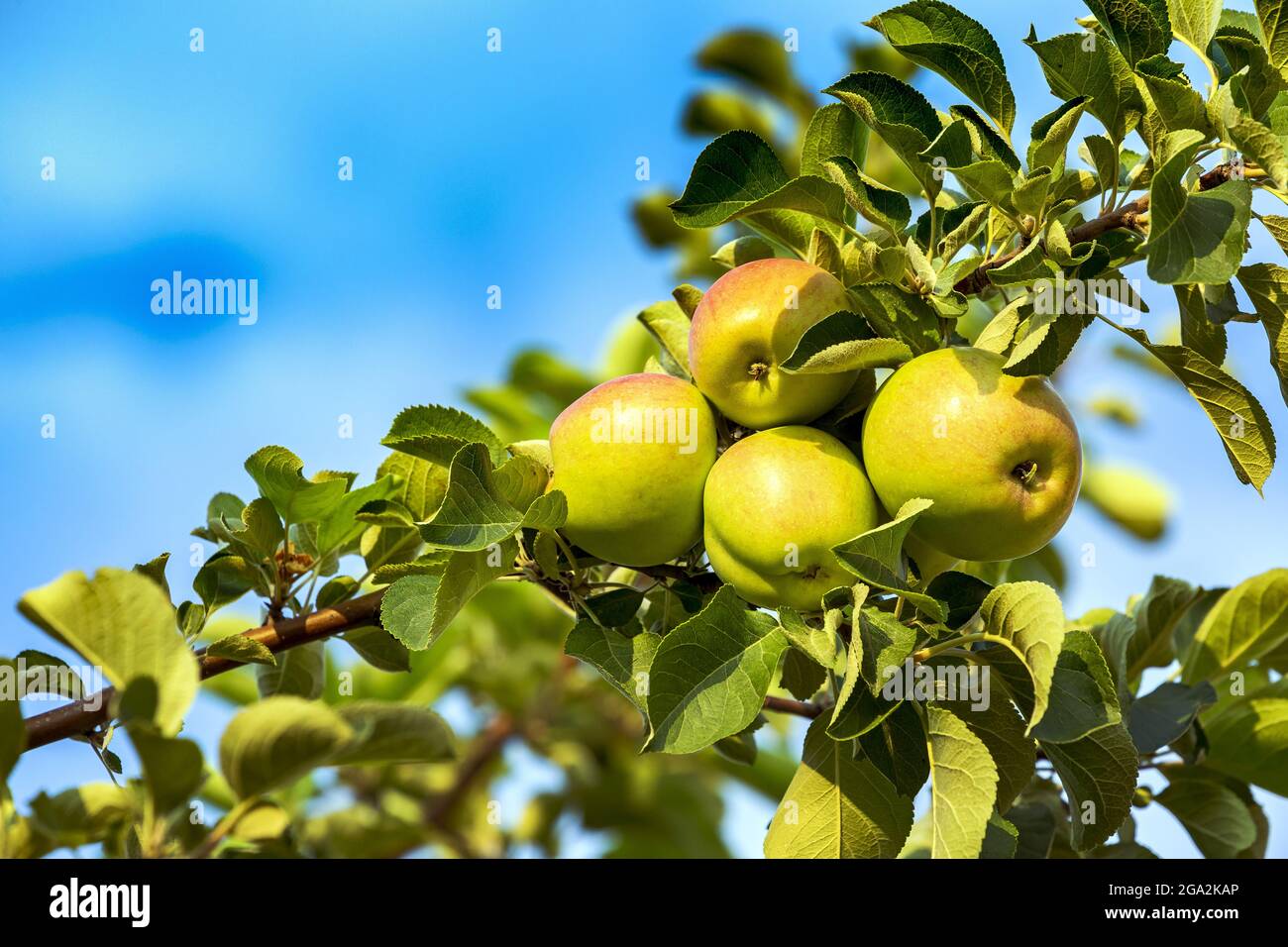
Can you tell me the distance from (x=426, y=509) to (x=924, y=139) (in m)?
0.75

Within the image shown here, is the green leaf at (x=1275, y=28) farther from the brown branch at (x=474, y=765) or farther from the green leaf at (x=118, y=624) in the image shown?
the brown branch at (x=474, y=765)

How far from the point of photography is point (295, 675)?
1533mm

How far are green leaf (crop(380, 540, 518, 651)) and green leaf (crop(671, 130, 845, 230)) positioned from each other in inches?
15.9

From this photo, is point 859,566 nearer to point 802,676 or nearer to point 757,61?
point 802,676

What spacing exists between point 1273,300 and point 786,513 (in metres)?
0.57

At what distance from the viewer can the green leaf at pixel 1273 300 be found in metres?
1.17

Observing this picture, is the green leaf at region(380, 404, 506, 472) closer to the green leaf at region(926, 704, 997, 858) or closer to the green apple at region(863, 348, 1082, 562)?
the green apple at region(863, 348, 1082, 562)

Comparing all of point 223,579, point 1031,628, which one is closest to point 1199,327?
point 1031,628

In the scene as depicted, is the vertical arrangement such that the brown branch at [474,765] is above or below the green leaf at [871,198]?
below

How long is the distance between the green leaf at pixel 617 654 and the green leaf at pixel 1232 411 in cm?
62

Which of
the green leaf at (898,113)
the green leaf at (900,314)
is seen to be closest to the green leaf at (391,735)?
the green leaf at (900,314)

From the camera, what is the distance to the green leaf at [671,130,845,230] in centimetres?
114
